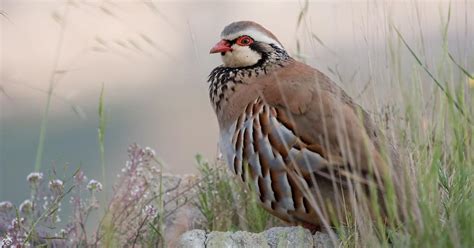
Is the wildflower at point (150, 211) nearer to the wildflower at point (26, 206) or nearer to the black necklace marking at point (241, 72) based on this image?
the wildflower at point (26, 206)

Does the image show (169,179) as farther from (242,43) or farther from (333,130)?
(333,130)

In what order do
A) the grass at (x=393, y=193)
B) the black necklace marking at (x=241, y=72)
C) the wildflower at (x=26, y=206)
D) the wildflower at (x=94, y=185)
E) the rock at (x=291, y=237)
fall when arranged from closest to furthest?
the grass at (x=393, y=193), the rock at (x=291, y=237), the wildflower at (x=94, y=185), the wildflower at (x=26, y=206), the black necklace marking at (x=241, y=72)

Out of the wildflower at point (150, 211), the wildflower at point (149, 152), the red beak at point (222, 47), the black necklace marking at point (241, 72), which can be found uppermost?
the red beak at point (222, 47)

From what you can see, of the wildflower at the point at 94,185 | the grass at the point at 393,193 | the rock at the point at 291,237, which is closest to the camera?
the grass at the point at 393,193

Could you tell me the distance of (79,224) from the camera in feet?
12.0

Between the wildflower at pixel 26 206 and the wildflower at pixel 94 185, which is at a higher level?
the wildflower at pixel 94 185

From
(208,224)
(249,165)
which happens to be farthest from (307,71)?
(208,224)

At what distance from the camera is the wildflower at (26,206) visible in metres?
3.76

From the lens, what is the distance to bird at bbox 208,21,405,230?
351cm

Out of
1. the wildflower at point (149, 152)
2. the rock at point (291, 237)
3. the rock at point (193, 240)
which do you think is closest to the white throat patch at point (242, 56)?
the wildflower at point (149, 152)

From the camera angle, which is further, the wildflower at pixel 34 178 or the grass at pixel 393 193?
the wildflower at pixel 34 178

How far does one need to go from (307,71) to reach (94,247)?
1.34 m

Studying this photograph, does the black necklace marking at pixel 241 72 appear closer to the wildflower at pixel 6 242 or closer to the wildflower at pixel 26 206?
the wildflower at pixel 26 206

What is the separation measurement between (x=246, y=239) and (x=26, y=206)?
111 cm
